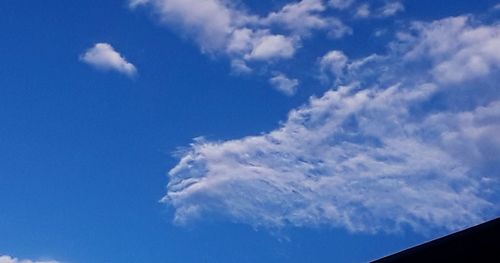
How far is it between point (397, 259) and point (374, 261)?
1.31 ft

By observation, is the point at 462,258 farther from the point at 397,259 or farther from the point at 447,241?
the point at 397,259

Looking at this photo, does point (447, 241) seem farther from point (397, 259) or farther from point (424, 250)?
point (397, 259)

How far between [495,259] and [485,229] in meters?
0.57

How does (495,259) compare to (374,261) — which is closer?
(495,259)

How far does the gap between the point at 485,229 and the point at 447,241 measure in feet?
1.48

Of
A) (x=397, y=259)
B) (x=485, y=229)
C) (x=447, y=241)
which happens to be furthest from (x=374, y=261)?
(x=485, y=229)

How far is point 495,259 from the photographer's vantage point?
6094 millimetres

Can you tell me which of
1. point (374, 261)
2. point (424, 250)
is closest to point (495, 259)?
point (424, 250)

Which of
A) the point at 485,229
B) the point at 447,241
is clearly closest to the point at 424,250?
the point at 447,241

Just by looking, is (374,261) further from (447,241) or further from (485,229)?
(485,229)

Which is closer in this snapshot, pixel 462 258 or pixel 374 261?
pixel 462 258

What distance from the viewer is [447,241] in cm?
602

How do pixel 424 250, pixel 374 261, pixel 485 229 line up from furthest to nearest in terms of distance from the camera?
1. pixel 374 261
2. pixel 424 250
3. pixel 485 229

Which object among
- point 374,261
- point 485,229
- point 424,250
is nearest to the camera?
point 485,229
